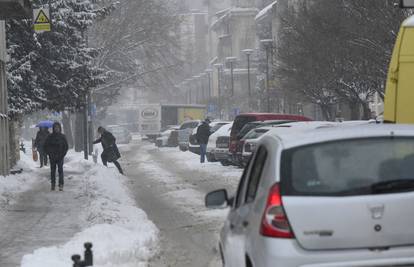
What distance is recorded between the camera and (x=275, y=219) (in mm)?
6453

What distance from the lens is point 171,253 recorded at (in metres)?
13.4

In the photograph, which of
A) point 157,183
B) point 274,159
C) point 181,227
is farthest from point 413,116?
point 157,183

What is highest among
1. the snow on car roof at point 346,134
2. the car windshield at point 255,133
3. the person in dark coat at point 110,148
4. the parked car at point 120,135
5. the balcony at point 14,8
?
the balcony at point 14,8

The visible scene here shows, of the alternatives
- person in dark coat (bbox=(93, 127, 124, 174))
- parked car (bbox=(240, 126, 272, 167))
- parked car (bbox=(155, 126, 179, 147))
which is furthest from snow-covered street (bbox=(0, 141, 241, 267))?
parked car (bbox=(155, 126, 179, 147))

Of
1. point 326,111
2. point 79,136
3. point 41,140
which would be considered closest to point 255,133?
point 41,140

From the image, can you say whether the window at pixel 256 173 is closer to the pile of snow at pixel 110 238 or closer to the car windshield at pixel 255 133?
the pile of snow at pixel 110 238

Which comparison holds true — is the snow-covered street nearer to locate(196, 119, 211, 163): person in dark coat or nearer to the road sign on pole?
the road sign on pole

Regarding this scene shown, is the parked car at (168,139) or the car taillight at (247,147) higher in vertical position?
the car taillight at (247,147)

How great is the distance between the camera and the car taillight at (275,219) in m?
6.41

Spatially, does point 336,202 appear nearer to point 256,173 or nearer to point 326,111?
point 256,173

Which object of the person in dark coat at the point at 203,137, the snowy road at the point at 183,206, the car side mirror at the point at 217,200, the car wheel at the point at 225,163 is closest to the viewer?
the car side mirror at the point at 217,200

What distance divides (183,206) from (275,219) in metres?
14.7

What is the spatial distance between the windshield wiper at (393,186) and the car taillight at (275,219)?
59 cm

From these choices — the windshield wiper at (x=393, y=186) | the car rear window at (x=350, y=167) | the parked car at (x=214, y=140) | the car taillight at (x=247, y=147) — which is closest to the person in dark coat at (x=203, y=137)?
the parked car at (x=214, y=140)
